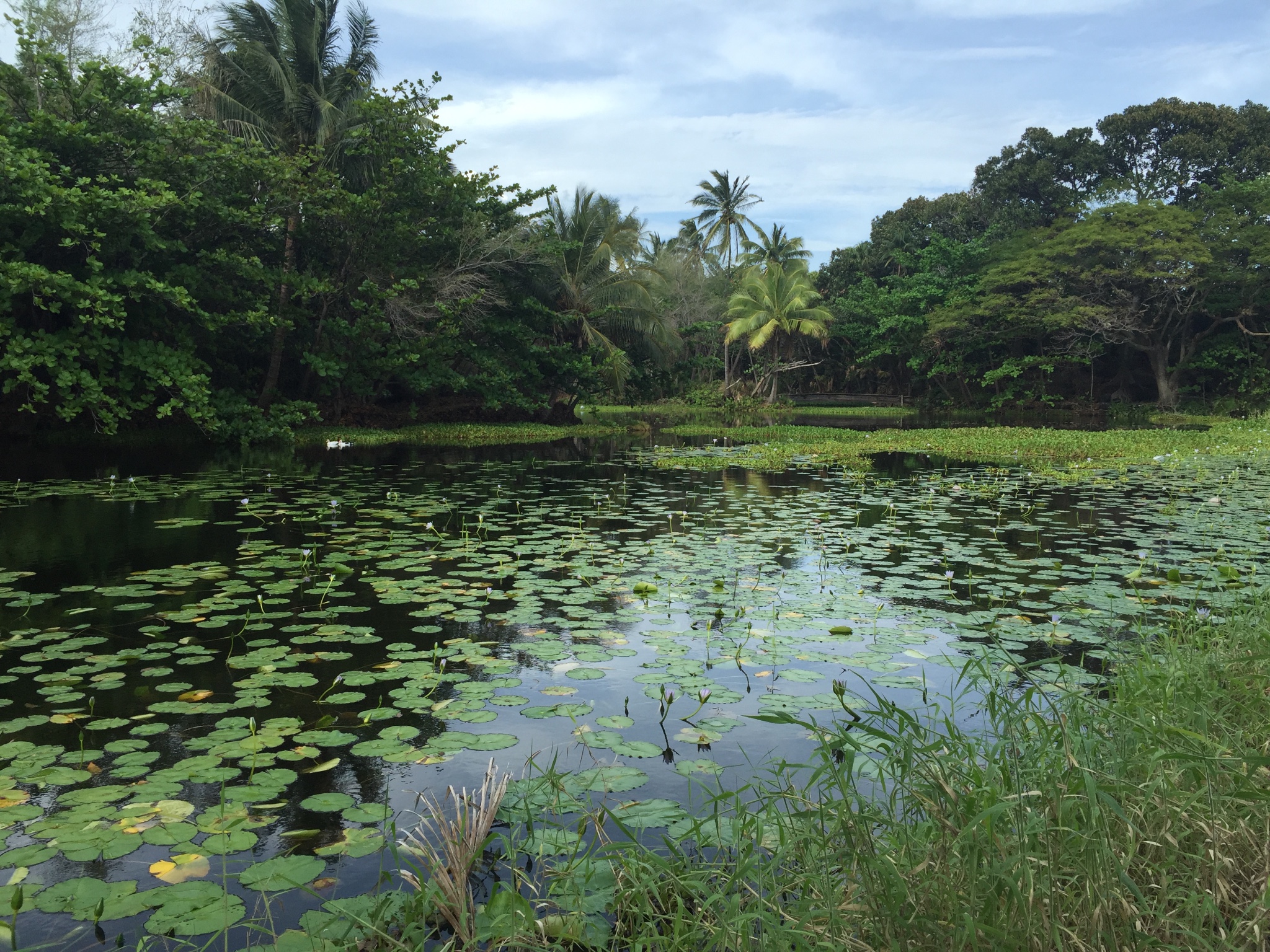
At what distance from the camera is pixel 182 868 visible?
2473 mm

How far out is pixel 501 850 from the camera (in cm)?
274

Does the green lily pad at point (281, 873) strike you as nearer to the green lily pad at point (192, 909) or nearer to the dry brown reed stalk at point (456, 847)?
the green lily pad at point (192, 909)

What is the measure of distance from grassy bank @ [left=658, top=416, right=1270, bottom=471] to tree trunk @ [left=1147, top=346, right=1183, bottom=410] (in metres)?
8.89

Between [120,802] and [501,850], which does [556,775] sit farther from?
[120,802]

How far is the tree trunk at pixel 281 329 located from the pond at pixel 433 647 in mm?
8462

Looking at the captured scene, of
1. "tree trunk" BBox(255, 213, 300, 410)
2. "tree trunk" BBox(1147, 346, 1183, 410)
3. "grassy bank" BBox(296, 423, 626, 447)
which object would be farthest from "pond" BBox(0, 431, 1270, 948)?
"tree trunk" BBox(1147, 346, 1183, 410)

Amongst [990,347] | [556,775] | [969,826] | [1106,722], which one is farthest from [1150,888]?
[990,347]

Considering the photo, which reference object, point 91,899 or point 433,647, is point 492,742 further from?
point 91,899

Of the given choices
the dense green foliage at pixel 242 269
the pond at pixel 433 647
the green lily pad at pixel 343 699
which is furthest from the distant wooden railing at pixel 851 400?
the green lily pad at pixel 343 699

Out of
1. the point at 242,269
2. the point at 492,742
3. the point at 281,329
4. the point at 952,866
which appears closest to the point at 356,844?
the point at 492,742

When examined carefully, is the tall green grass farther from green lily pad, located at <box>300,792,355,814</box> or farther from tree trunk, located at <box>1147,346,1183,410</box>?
tree trunk, located at <box>1147,346,1183,410</box>

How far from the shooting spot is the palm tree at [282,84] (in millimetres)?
18281

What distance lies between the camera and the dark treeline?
14.3m

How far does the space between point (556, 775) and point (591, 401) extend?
77.6 feet
